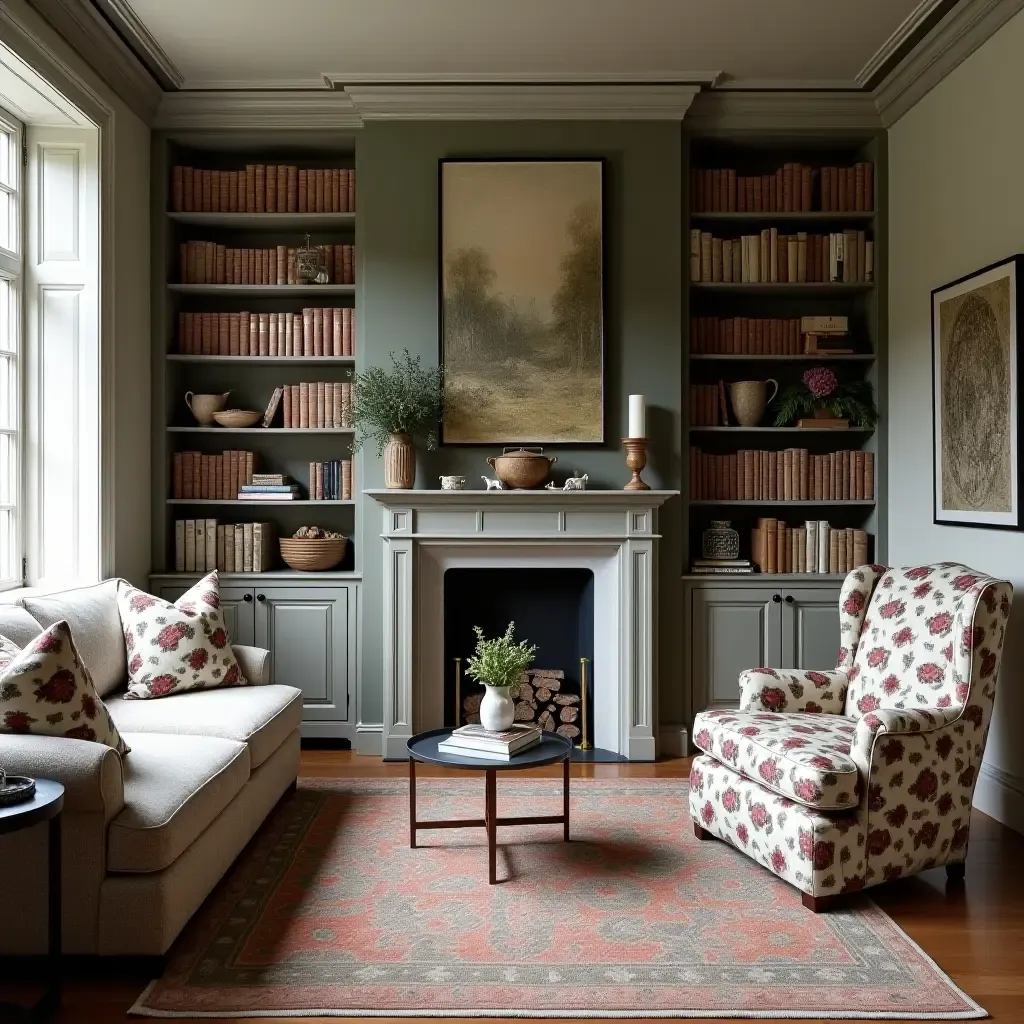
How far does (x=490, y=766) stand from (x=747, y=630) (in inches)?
85.2

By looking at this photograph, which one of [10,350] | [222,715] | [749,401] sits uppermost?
[10,350]

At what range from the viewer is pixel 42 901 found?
8.26 ft

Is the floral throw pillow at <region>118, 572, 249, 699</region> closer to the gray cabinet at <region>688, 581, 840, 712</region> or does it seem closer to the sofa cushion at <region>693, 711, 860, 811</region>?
the sofa cushion at <region>693, 711, 860, 811</region>

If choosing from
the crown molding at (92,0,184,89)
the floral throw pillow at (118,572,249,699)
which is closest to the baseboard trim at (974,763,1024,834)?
the floral throw pillow at (118,572,249,699)

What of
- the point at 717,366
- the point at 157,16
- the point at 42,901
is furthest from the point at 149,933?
the point at 717,366

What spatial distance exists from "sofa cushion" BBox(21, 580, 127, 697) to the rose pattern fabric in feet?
7.42

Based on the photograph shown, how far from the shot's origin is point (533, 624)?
5.17 meters

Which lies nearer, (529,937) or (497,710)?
(529,937)

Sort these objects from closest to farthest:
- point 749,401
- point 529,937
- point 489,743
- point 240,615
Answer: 1. point 529,937
2. point 489,743
3. point 240,615
4. point 749,401

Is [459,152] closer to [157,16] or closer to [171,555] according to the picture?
[157,16]

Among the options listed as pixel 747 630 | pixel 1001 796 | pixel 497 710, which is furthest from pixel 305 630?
pixel 1001 796

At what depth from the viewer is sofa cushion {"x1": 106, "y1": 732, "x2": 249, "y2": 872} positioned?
2.53 metres

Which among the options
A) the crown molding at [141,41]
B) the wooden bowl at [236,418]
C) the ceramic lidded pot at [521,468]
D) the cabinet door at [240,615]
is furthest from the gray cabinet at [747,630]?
the crown molding at [141,41]

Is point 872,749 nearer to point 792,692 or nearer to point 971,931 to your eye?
point 971,931
